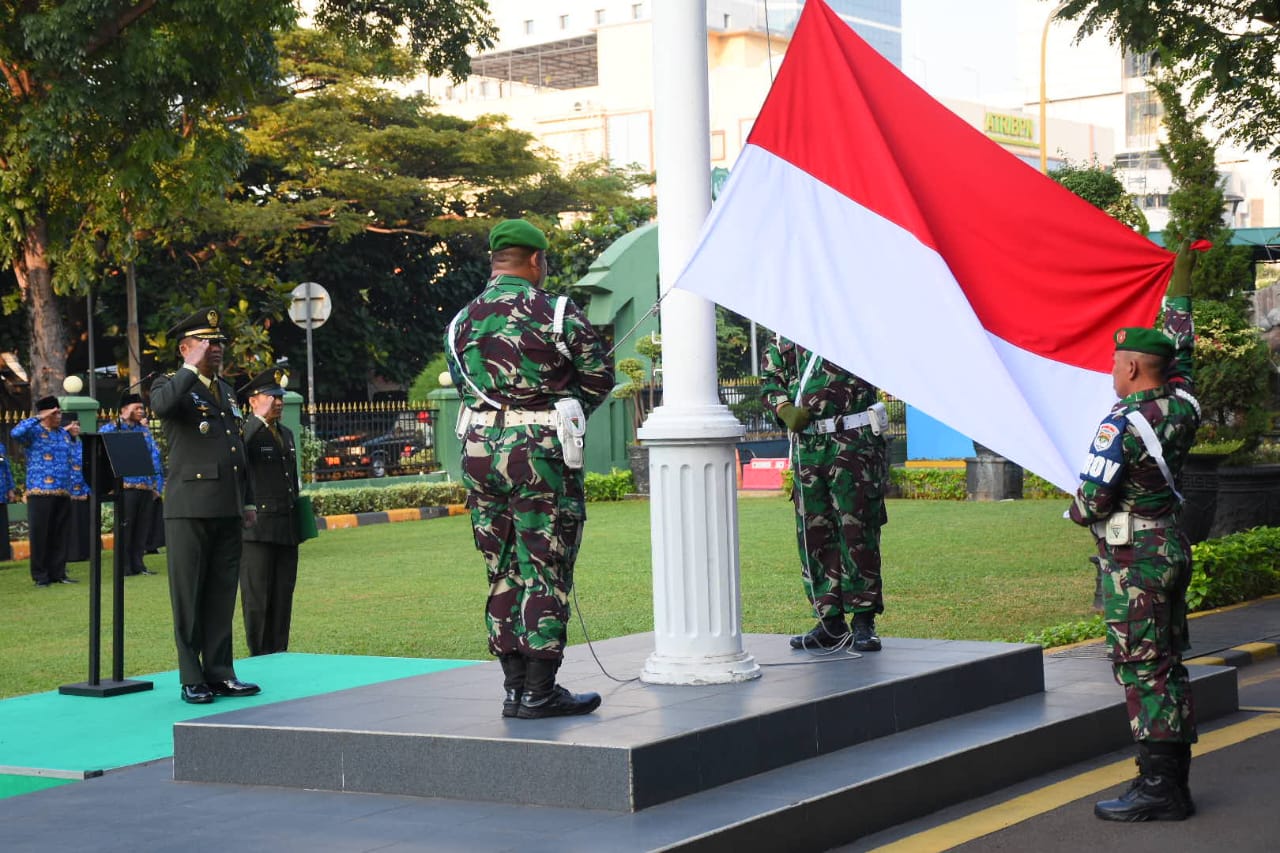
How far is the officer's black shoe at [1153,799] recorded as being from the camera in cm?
595

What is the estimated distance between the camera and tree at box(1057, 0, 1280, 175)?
14.1 m

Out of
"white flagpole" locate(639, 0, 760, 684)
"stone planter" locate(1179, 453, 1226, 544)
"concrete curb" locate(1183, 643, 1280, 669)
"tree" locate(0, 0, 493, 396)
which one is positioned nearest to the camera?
"white flagpole" locate(639, 0, 760, 684)

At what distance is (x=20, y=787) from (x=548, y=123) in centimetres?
6952

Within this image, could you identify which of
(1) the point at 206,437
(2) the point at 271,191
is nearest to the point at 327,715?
(1) the point at 206,437

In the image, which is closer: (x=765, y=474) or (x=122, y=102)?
(x=122, y=102)

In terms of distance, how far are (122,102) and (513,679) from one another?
44.4ft

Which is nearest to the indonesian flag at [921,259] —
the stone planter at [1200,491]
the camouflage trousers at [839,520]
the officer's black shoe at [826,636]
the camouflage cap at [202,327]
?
the camouflage trousers at [839,520]

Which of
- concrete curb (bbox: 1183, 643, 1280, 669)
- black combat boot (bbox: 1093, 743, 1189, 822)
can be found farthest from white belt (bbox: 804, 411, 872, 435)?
concrete curb (bbox: 1183, 643, 1280, 669)

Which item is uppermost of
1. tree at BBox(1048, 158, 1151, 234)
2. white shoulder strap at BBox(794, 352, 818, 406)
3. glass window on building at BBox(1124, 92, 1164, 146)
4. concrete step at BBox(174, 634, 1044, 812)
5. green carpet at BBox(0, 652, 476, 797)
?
glass window on building at BBox(1124, 92, 1164, 146)

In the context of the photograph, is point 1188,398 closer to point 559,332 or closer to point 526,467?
point 559,332

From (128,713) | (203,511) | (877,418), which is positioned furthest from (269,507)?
(877,418)

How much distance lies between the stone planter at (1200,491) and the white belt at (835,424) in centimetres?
542

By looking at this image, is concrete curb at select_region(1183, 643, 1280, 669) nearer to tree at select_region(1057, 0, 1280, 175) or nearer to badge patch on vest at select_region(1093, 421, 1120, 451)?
badge patch on vest at select_region(1093, 421, 1120, 451)

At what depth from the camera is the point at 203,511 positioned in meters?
8.38
